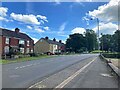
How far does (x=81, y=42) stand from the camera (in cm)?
15800

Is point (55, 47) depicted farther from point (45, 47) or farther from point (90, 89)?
point (90, 89)

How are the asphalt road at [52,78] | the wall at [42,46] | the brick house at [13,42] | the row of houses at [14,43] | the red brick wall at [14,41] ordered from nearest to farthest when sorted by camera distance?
1. the asphalt road at [52,78]
2. the row of houses at [14,43]
3. the brick house at [13,42]
4. the red brick wall at [14,41]
5. the wall at [42,46]

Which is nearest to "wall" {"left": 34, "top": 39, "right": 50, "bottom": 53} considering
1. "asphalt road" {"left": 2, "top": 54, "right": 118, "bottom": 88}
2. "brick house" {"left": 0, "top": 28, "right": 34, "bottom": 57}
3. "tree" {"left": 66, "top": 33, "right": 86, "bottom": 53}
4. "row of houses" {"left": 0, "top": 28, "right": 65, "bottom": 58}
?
"row of houses" {"left": 0, "top": 28, "right": 65, "bottom": 58}

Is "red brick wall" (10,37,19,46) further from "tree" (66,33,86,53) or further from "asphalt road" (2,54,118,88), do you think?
"tree" (66,33,86,53)

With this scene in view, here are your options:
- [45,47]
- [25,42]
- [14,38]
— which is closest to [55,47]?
[45,47]

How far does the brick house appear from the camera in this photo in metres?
67.9

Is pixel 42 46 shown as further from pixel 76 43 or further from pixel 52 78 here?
pixel 52 78

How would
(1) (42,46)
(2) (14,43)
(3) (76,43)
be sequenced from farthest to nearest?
(3) (76,43) → (1) (42,46) → (2) (14,43)

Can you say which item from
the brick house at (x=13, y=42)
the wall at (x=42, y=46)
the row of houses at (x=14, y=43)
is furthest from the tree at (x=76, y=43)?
the brick house at (x=13, y=42)

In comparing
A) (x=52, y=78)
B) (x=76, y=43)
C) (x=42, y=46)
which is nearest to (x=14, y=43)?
(x=42, y=46)

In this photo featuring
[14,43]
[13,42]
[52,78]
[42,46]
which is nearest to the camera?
[52,78]

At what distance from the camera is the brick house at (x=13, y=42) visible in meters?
67.9

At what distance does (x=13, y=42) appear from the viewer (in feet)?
246

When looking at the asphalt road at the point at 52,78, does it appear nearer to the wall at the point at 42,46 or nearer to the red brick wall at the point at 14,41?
the red brick wall at the point at 14,41
